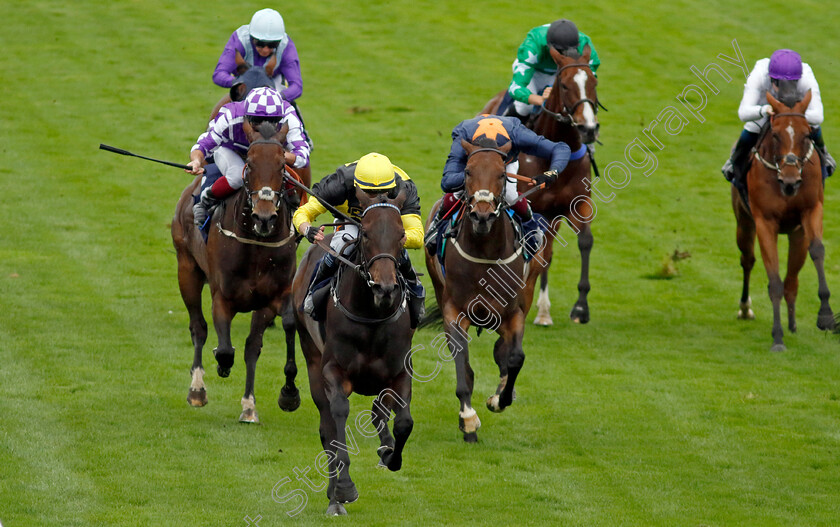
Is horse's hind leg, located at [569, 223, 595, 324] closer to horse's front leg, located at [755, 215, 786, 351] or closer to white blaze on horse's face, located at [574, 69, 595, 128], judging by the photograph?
horse's front leg, located at [755, 215, 786, 351]

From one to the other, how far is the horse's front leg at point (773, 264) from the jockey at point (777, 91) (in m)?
0.71

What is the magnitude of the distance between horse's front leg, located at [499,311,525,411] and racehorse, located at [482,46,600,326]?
2.48 meters

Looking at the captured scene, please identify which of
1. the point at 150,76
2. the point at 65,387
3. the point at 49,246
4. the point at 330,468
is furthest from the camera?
the point at 150,76

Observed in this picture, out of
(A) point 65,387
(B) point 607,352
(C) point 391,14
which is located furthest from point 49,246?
(C) point 391,14

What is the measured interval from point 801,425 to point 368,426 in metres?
3.78

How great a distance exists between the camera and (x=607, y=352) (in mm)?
13859

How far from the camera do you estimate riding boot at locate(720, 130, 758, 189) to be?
14.2 m

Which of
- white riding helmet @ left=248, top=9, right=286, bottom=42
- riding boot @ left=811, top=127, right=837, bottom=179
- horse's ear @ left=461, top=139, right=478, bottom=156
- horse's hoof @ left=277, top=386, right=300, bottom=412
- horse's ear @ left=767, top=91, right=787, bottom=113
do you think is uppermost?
horse's ear @ left=461, top=139, right=478, bottom=156

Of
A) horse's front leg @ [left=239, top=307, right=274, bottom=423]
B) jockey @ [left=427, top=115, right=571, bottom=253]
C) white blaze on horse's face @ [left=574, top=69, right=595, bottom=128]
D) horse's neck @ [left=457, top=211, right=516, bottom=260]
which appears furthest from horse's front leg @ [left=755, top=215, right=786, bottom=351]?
horse's front leg @ [left=239, top=307, right=274, bottom=423]

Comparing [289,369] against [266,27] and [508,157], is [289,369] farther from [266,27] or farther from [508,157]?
[266,27]

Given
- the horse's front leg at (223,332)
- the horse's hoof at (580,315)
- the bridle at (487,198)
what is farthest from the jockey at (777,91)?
the horse's front leg at (223,332)

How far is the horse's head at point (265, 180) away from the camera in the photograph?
9320 millimetres

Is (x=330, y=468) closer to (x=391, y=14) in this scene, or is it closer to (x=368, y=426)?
(x=368, y=426)

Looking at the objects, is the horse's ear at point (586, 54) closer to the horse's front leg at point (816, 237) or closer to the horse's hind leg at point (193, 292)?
the horse's front leg at point (816, 237)
